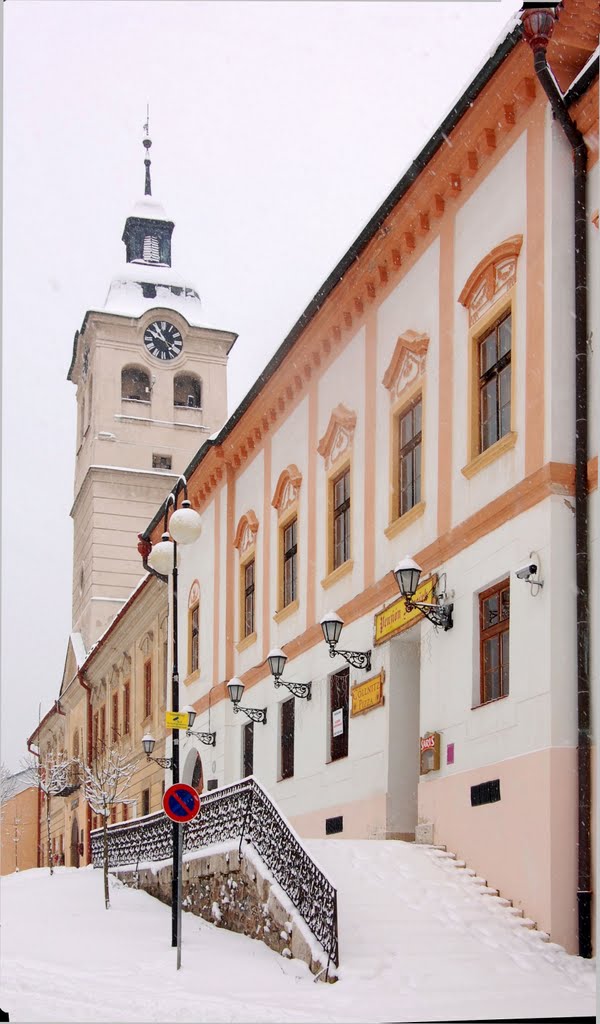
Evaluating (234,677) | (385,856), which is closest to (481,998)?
(385,856)

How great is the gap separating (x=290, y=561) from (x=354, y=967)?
466 inches

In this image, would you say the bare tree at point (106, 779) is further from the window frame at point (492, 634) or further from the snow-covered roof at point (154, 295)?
the snow-covered roof at point (154, 295)

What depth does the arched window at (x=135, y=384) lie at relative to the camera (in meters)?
54.5

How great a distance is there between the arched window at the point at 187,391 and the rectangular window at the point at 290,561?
32.4 metres

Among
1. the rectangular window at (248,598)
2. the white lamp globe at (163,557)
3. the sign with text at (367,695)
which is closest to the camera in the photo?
the white lamp globe at (163,557)

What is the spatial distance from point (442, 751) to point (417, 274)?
6.39m

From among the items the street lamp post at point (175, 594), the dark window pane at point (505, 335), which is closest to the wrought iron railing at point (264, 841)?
the street lamp post at point (175, 594)

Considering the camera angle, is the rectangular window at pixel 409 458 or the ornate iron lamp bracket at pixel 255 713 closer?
the rectangular window at pixel 409 458

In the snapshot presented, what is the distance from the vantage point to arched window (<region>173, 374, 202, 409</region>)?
183ft

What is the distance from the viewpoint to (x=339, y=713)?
20.0 m

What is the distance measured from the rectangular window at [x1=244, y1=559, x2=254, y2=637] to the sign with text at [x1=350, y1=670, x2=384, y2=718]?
6.62 m

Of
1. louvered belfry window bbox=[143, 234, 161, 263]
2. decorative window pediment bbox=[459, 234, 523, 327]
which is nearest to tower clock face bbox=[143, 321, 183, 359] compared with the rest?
louvered belfry window bbox=[143, 234, 161, 263]

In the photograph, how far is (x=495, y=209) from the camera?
16047 millimetres

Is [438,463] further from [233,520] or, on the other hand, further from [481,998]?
[233,520]
